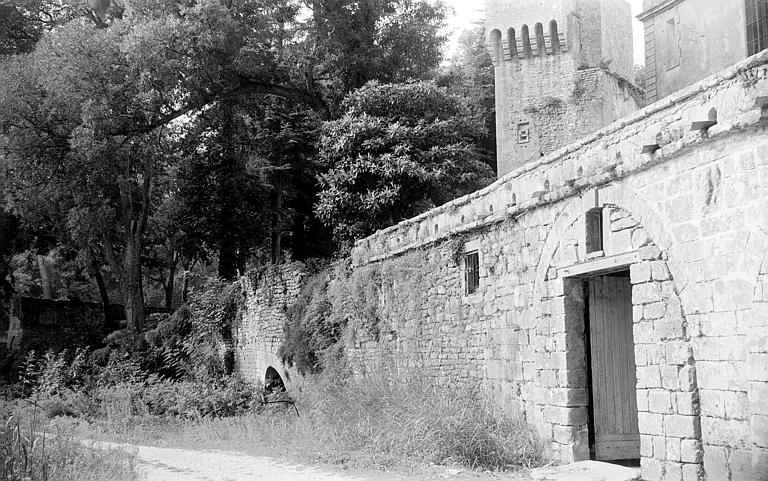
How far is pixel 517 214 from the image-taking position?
10281 mm

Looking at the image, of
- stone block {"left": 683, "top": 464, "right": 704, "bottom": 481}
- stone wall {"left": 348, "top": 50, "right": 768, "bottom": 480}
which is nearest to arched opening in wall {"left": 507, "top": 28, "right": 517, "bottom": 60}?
stone wall {"left": 348, "top": 50, "right": 768, "bottom": 480}

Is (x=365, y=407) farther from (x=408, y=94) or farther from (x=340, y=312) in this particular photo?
(x=408, y=94)

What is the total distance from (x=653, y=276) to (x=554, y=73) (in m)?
25.7

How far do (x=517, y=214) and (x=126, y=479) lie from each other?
565 centimetres

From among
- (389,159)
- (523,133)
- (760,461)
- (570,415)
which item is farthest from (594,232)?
(523,133)

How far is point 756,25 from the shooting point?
1686 centimetres

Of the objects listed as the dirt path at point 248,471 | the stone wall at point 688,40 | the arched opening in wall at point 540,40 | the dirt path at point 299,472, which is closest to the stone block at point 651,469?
the dirt path at point 299,472

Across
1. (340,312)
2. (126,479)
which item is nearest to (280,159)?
(340,312)

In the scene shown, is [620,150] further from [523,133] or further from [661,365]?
[523,133]

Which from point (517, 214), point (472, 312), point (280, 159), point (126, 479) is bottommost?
point (126, 479)

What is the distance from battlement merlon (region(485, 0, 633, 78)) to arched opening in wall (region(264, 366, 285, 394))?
18.8 metres

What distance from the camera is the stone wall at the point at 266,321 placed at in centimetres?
1789

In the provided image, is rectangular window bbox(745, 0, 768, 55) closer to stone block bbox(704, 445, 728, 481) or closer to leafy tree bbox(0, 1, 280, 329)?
stone block bbox(704, 445, 728, 481)

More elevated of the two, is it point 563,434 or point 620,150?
point 620,150
